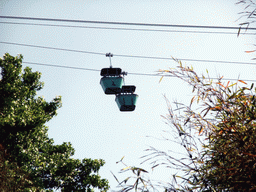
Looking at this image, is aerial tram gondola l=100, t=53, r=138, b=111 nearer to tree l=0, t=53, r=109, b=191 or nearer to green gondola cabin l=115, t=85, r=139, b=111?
green gondola cabin l=115, t=85, r=139, b=111

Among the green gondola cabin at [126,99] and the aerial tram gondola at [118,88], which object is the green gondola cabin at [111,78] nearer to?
the aerial tram gondola at [118,88]

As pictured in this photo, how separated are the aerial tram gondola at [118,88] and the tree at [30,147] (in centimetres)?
339

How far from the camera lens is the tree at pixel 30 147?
1021 cm

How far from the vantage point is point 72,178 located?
471 inches

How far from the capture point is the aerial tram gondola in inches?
358

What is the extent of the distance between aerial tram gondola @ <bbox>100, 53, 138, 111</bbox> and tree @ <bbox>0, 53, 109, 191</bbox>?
339 cm

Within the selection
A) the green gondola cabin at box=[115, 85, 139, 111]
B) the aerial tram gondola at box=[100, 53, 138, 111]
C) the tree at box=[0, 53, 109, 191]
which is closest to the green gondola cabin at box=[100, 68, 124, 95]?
the aerial tram gondola at box=[100, 53, 138, 111]

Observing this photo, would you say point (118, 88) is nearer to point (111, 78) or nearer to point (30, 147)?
point (111, 78)

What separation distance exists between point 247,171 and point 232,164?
18cm

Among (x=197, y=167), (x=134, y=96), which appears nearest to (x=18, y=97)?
(x=134, y=96)

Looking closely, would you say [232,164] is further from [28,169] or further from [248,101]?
[28,169]

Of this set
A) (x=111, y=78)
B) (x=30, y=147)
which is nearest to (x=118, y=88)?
(x=111, y=78)

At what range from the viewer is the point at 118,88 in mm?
9359

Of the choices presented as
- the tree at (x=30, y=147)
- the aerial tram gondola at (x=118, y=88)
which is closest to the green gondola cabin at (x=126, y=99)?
the aerial tram gondola at (x=118, y=88)
